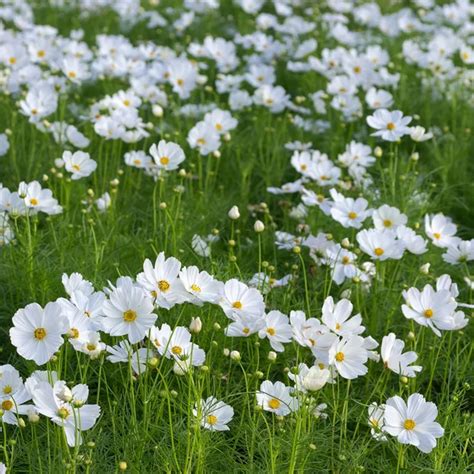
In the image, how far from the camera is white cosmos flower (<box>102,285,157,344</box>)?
2.12 metres

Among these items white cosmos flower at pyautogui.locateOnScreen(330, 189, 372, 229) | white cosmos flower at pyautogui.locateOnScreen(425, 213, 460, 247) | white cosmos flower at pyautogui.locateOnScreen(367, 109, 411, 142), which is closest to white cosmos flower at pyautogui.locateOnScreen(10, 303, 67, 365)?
white cosmos flower at pyautogui.locateOnScreen(330, 189, 372, 229)

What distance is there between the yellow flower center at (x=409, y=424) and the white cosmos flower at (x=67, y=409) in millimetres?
695

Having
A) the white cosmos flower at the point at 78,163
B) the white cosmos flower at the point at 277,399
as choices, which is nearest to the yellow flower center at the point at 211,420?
the white cosmos flower at the point at 277,399

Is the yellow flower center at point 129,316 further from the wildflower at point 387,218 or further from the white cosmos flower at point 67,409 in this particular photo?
the wildflower at point 387,218

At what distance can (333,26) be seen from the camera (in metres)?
5.69

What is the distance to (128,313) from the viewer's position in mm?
2139

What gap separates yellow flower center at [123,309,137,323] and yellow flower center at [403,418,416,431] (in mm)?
669

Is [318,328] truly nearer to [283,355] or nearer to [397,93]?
[283,355]

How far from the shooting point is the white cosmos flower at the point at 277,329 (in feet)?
7.60

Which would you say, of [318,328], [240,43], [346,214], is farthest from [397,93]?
[318,328]

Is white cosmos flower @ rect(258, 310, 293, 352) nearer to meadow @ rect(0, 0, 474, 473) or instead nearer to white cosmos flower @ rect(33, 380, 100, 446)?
meadow @ rect(0, 0, 474, 473)

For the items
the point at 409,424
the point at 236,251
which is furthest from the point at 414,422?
the point at 236,251

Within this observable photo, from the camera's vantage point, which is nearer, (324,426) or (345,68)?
(324,426)

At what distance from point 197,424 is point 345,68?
2894 millimetres
